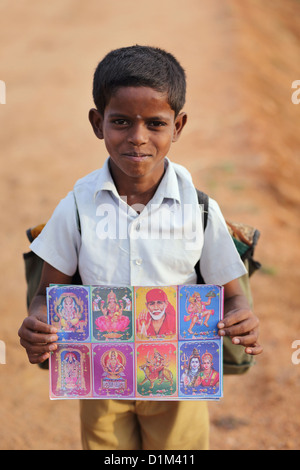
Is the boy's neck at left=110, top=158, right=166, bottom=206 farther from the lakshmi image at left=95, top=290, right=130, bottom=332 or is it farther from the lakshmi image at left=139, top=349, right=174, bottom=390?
the lakshmi image at left=139, top=349, right=174, bottom=390

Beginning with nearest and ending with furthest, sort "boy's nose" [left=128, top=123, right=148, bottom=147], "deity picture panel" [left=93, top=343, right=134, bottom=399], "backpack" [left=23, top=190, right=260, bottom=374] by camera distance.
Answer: "boy's nose" [left=128, top=123, right=148, bottom=147], "deity picture panel" [left=93, top=343, right=134, bottom=399], "backpack" [left=23, top=190, right=260, bottom=374]

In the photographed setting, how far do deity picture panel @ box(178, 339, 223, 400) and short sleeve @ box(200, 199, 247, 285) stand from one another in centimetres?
25

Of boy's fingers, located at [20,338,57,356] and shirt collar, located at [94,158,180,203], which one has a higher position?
shirt collar, located at [94,158,180,203]

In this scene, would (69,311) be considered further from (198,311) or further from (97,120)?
(97,120)

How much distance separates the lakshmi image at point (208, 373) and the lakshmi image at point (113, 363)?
0.89ft

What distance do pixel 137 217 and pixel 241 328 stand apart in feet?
1.67

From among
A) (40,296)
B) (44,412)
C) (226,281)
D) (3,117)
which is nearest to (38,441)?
(44,412)

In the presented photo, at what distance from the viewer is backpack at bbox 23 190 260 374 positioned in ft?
6.42

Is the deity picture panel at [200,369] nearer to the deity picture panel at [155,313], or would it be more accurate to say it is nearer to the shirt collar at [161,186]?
the deity picture panel at [155,313]

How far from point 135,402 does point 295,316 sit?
8.01ft

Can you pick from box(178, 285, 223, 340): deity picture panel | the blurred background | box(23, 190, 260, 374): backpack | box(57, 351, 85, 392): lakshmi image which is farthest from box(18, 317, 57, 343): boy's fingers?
the blurred background

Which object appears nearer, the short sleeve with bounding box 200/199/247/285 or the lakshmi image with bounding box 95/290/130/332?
the lakshmi image with bounding box 95/290/130/332

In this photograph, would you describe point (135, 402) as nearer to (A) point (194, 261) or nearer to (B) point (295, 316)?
(A) point (194, 261)

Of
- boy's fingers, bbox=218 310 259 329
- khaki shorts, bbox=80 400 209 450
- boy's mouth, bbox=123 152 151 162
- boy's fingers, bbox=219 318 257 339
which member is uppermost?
boy's mouth, bbox=123 152 151 162
